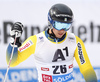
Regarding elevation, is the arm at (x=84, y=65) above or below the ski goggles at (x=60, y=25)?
below

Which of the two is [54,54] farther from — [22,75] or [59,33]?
[22,75]

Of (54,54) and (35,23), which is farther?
(35,23)

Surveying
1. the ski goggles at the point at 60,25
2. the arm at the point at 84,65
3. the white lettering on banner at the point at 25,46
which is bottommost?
the arm at the point at 84,65

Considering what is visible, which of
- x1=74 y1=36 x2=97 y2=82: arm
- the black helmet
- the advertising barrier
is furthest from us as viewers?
the advertising barrier

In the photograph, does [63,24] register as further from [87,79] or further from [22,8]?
[22,8]

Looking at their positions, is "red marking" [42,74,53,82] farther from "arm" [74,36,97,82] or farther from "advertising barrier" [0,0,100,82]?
"advertising barrier" [0,0,100,82]

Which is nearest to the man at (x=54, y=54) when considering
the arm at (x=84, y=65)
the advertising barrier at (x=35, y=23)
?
the arm at (x=84, y=65)

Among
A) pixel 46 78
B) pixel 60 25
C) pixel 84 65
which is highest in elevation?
pixel 60 25

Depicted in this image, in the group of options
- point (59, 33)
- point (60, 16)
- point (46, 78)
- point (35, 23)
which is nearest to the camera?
point (60, 16)

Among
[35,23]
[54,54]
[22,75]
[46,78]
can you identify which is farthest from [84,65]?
[22,75]

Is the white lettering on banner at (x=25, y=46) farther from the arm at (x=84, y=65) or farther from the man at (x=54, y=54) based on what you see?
the arm at (x=84, y=65)

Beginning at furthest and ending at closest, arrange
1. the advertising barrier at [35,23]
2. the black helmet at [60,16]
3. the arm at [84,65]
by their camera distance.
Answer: the advertising barrier at [35,23] → the arm at [84,65] → the black helmet at [60,16]

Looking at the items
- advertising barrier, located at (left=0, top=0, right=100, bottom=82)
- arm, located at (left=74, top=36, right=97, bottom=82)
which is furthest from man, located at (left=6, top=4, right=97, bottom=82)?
advertising barrier, located at (left=0, top=0, right=100, bottom=82)

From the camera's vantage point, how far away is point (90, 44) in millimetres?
4473
